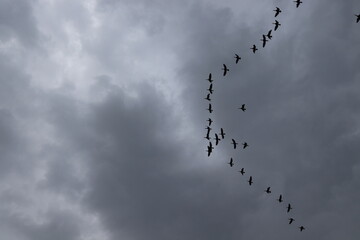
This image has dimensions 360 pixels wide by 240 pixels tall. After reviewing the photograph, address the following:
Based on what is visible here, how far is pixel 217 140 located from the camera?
130 m

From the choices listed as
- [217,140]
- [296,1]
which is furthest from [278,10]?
[217,140]

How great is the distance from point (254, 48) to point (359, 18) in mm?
26925

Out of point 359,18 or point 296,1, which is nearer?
point 359,18

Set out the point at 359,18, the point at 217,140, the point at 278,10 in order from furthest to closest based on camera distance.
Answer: the point at 217,140, the point at 278,10, the point at 359,18

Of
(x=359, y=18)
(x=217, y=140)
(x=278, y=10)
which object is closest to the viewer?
(x=359, y=18)

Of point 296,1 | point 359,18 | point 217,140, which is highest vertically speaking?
point 296,1

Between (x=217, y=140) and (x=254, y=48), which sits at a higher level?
(x=254, y=48)

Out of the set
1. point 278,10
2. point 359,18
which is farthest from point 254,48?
point 359,18

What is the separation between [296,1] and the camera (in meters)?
118

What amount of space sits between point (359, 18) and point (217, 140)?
1890 inches

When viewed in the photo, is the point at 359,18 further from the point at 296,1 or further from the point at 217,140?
the point at 217,140

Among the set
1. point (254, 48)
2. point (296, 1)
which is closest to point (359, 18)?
point (296, 1)

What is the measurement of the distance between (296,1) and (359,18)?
691 inches

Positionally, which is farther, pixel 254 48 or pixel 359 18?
pixel 254 48
